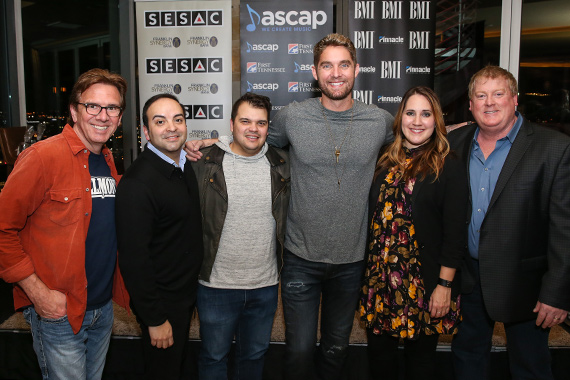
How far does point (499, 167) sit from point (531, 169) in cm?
14

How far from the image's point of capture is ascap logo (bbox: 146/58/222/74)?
4.12 m

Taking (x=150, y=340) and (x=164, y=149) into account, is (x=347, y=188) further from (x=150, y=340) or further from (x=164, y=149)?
(x=150, y=340)

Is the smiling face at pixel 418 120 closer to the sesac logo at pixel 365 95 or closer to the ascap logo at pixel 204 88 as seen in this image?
the sesac logo at pixel 365 95

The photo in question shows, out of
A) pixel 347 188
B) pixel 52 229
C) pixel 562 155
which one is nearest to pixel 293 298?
pixel 347 188

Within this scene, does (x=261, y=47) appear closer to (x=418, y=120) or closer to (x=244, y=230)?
(x=418, y=120)

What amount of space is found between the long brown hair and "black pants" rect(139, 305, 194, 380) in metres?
1.13

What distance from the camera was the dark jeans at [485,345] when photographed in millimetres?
2104

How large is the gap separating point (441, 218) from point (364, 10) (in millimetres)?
2597

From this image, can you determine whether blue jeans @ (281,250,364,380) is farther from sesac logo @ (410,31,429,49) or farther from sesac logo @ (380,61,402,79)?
sesac logo @ (410,31,429,49)

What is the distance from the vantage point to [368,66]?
3.95 m

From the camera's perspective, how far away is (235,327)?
2139mm

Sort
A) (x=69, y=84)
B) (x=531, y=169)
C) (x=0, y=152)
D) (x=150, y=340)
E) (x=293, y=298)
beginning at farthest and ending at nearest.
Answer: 1. (x=69, y=84)
2. (x=0, y=152)
3. (x=293, y=298)
4. (x=531, y=169)
5. (x=150, y=340)

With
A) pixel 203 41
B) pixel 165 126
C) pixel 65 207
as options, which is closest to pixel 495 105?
pixel 165 126

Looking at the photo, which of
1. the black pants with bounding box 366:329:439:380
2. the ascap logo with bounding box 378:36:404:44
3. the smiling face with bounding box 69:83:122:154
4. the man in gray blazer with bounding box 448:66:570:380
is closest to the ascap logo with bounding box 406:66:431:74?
the ascap logo with bounding box 378:36:404:44
